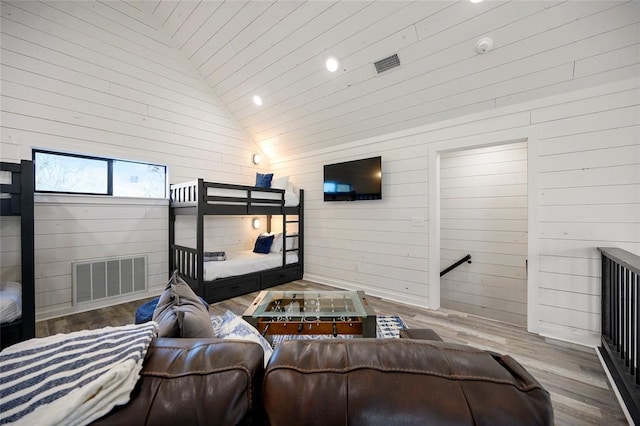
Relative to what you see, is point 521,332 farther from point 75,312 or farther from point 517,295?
point 75,312

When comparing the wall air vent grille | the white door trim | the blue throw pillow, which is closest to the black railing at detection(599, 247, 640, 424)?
the white door trim

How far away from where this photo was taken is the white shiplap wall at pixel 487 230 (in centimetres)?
345

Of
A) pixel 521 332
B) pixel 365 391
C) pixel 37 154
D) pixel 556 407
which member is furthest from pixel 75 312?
pixel 521 332

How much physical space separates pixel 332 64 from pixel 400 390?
10.2 ft

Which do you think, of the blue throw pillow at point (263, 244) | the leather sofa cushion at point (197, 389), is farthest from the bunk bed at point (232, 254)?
the leather sofa cushion at point (197, 389)

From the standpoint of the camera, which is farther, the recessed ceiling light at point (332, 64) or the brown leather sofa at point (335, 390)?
the recessed ceiling light at point (332, 64)

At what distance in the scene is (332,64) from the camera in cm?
281

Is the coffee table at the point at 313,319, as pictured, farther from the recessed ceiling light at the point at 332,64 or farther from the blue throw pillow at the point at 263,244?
the recessed ceiling light at the point at 332,64

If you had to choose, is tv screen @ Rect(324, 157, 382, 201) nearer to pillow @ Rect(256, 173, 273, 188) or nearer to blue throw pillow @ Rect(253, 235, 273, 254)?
pillow @ Rect(256, 173, 273, 188)

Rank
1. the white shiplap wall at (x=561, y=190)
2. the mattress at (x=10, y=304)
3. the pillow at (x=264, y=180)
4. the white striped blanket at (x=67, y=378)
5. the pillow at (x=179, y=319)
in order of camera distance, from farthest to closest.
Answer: the pillow at (x=264, y=180)
the white shiplap wall at (x=561, y=190)
the mattress at (x=10, y=304)
the pillow at (x=179, y=319)
the white striped blanket at (x=67, y=378)

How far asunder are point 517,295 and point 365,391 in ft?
13.4

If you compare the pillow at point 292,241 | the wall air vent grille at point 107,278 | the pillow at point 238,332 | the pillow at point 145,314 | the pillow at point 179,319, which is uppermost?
the pillow at point 179,319

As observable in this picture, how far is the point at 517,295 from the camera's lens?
3.46m

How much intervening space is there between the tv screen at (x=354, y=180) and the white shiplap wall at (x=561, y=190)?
33 centimetres
